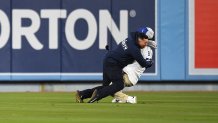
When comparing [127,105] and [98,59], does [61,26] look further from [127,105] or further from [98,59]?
[127,105]

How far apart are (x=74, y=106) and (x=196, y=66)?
32.9 feet

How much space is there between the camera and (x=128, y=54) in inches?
637

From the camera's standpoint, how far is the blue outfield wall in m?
24.5

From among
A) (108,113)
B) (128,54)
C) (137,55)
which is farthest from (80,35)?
(108,113)

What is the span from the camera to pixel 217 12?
24.9 meters

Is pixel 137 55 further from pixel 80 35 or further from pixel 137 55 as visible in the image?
pixel 80 35

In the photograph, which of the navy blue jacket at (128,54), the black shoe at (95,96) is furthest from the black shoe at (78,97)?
the navy blue jacket at (128,54)

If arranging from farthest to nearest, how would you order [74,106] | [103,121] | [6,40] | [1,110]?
[6,40] < [74,106] < [1,110] < [103,121]

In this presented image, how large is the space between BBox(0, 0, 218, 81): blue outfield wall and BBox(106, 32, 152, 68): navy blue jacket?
8277mm

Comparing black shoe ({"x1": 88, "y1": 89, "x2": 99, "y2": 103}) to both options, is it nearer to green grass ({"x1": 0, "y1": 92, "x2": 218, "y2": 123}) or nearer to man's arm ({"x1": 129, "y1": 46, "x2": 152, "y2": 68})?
green grass ({"x1": 0, "y1": 92, "x2": 218, "y2": 123})

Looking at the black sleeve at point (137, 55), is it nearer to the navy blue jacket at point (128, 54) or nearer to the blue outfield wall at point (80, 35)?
the navy blue jacket at point (128, 54)

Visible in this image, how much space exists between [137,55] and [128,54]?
0.27 meters

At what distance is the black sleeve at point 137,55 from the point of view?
16.0 m

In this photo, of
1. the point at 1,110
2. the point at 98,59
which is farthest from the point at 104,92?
the point at 98,59
